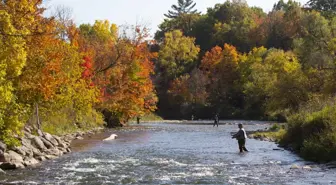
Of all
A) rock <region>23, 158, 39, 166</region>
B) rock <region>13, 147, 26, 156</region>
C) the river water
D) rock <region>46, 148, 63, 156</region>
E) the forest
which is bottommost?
the river water

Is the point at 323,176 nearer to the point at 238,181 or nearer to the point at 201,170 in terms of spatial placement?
the point at 238,181

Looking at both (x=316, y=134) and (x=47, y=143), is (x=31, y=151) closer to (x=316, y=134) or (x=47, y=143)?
(x=47, y=143)

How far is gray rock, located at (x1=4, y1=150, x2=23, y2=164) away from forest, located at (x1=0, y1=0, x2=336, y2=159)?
65cm

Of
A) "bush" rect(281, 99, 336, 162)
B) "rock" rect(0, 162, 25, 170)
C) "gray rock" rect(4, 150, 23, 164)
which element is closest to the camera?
"rock" rect(0, 162, 25, 170)

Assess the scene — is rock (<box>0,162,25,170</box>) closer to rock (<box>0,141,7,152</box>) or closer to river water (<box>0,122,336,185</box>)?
river water (<box>0,122,336,185</box>)

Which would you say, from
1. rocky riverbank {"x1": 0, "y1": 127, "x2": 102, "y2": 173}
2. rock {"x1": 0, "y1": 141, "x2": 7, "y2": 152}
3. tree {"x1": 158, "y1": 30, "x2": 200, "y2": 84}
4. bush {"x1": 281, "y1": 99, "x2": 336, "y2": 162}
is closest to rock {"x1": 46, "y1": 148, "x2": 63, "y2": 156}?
rocky riverbank {"x1": 0, "y1": 127, "x2": 102, "y2": 173}

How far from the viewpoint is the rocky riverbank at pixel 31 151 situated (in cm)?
2177

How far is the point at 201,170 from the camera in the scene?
2127 centimetres

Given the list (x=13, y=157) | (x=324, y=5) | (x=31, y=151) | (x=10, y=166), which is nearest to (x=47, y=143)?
(x=31, y=151)

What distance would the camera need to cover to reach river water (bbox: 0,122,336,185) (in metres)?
18.7

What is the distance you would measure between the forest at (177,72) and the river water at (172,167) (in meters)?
2.66

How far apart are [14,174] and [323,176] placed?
44.7 ft

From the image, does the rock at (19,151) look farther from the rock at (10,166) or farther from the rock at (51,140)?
the rock at (51,140)

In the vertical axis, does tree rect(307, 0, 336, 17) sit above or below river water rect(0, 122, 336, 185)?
above
